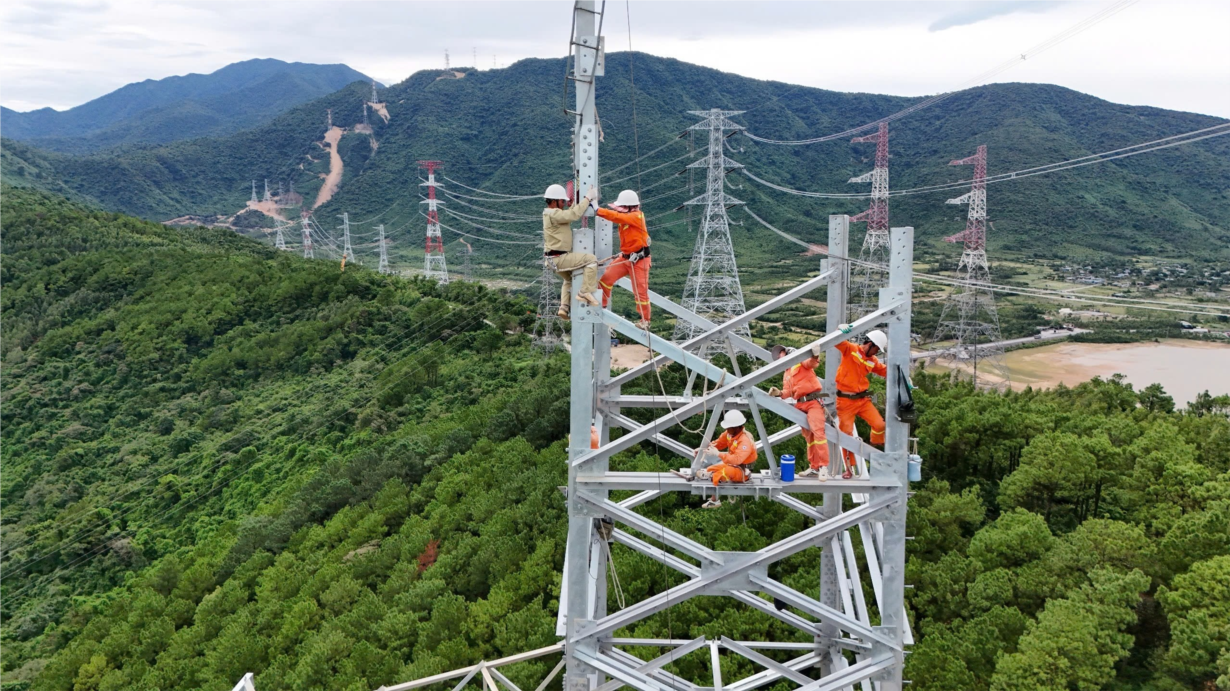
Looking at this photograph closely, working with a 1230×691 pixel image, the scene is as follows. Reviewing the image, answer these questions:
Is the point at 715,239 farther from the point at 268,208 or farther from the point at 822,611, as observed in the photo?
the point at 268,208

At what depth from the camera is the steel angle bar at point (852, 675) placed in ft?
19.1

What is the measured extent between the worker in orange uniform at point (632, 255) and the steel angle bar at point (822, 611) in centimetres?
244

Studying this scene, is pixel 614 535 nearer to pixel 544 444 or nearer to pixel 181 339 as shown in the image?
pixel 544 444

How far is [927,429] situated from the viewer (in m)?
17.4

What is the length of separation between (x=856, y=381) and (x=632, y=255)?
225 cm

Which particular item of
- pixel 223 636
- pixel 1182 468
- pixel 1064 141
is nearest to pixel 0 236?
pixel 223 636

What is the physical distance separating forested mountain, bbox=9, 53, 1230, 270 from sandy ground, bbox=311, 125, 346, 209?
75.8 inches

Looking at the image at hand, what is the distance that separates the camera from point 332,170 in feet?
A: 500

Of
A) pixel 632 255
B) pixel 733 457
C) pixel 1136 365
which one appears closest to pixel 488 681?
pixel 733 457

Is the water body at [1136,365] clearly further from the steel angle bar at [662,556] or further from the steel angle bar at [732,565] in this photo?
the steel angle bar at [732,565]

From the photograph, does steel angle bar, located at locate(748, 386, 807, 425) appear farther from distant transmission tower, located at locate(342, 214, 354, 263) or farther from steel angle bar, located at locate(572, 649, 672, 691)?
distant transmission tower, located at locate(342, 214, 354, 263)

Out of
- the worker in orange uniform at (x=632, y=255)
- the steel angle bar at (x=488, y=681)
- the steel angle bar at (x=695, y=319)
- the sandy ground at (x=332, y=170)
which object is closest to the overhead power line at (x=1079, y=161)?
the steel angle bar at (x=695, y=319)

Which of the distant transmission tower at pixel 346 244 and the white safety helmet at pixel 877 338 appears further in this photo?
the distant transmission tower at pixel 346 244

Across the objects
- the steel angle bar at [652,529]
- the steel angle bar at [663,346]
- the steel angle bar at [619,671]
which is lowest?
the steel angle bar at [619,671]
